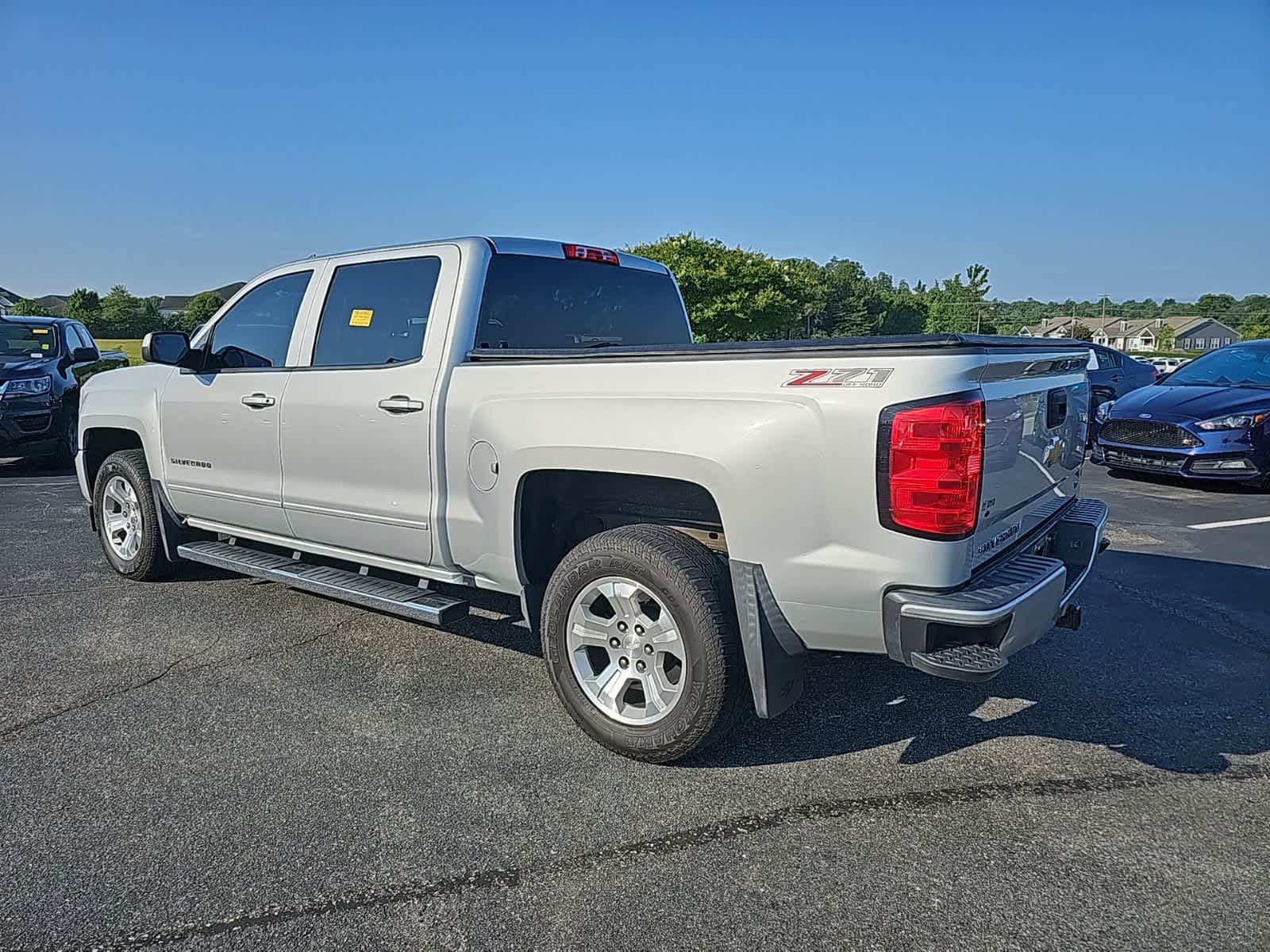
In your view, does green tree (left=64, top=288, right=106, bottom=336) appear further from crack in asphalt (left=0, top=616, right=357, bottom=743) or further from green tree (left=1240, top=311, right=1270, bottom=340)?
green tree (left=1240, top=311, right=1270, bottom=340)

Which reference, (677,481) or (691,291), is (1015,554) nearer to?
(677,481)

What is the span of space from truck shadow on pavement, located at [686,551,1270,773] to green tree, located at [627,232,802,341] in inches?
1525

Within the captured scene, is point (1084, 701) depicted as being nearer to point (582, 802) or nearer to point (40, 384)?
point (582, 802)

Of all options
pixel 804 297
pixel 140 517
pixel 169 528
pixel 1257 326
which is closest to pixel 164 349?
pixel 169 528

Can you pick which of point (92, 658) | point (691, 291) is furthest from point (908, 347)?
point (691, 291)

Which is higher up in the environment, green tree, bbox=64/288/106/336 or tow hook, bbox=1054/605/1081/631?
green tree, bbox=64/288/106/336

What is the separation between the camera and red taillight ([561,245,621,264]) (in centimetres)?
441

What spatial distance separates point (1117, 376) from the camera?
41.6ft

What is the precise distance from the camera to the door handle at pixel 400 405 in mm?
3766

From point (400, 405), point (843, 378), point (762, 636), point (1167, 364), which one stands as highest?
point (843, 378)

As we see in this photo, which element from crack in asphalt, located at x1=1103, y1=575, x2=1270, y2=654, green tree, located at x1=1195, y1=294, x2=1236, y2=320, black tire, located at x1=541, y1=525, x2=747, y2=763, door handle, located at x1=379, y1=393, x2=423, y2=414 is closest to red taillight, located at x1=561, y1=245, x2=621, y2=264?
door handle, located at x1=379, y1=393, x2=423, y2=414

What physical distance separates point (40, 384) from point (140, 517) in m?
6.41

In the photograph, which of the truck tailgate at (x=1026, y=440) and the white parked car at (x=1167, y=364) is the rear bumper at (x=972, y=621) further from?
the white parked car at (x=1167, y=364)

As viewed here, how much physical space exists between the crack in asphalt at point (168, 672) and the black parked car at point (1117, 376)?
1069cm
